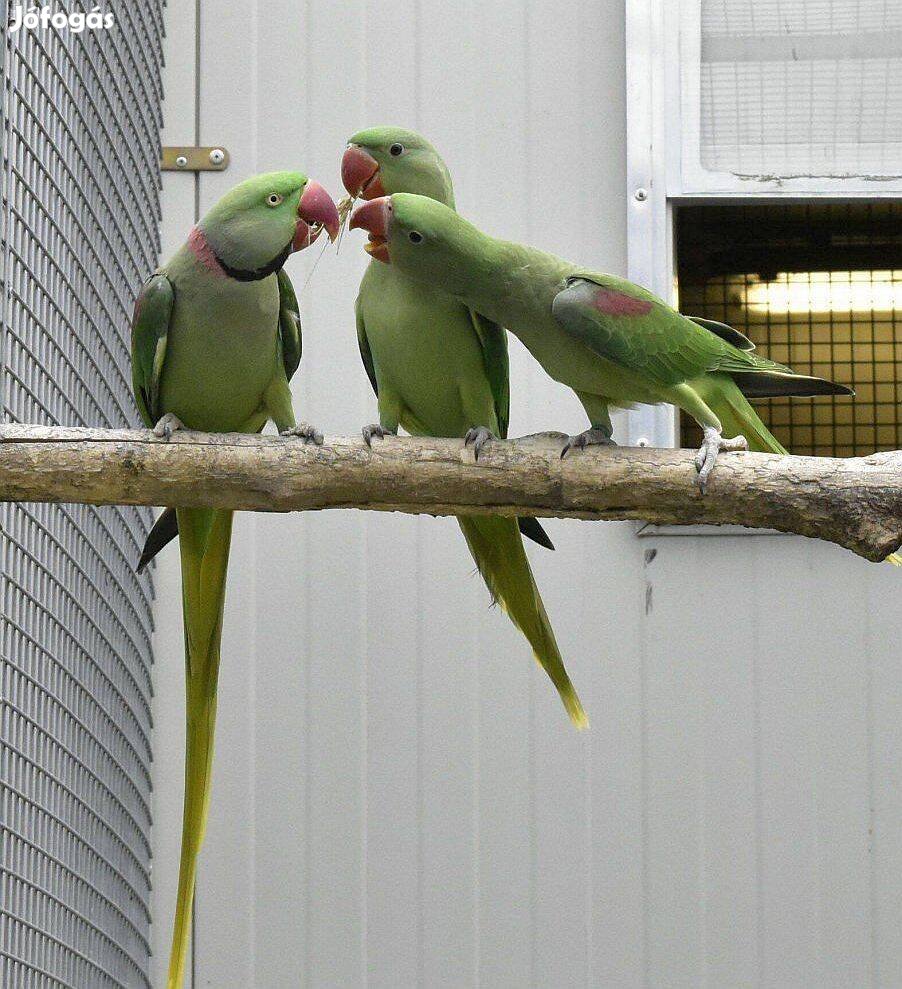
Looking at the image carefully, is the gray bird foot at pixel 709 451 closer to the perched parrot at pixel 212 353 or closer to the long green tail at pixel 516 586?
Result: the long green tail at pixel 516 586

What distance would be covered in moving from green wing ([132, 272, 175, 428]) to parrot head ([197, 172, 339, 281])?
98mm

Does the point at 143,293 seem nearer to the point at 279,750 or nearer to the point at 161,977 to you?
the point at 279,750

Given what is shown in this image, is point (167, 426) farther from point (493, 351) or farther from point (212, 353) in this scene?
point (493, 351)

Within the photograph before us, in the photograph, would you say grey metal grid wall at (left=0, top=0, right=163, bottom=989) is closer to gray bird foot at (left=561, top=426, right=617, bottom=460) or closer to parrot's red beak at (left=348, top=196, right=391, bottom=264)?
parrot's red beak at (left=348, top=196, right=391, bottom=264)

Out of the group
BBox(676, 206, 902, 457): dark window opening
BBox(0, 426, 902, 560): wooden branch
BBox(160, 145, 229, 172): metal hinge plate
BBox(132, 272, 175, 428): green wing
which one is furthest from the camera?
BBox(676, 206, 902, 457): dark window opening

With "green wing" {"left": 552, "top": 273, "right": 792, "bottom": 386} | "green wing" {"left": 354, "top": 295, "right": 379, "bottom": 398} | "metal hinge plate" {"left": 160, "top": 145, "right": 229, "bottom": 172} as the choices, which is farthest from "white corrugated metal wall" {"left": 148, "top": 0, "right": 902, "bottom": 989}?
"green wing" {"left": 552, "top": 273, "right": 792, "bottom": 386}

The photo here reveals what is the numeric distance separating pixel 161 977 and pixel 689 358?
1535mm

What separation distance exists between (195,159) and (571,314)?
1.22 meters

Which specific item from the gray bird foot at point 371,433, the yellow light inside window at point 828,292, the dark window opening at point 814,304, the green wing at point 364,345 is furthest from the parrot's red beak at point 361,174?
the yellow light inside window at point 828,292

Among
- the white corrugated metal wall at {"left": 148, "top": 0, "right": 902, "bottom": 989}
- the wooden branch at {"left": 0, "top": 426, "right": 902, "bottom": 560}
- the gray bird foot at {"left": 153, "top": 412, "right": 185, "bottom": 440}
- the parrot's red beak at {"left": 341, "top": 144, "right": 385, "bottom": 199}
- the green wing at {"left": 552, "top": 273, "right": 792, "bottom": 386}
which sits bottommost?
the white corrugated metal wall at {"left": 148, "top": 0, "right": 902, "bottom": 989}

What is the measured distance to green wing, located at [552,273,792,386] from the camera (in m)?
1.63

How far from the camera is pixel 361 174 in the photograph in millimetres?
1856

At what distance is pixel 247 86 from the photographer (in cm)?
260

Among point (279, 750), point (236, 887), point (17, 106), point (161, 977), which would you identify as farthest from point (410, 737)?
point (17, 106)
